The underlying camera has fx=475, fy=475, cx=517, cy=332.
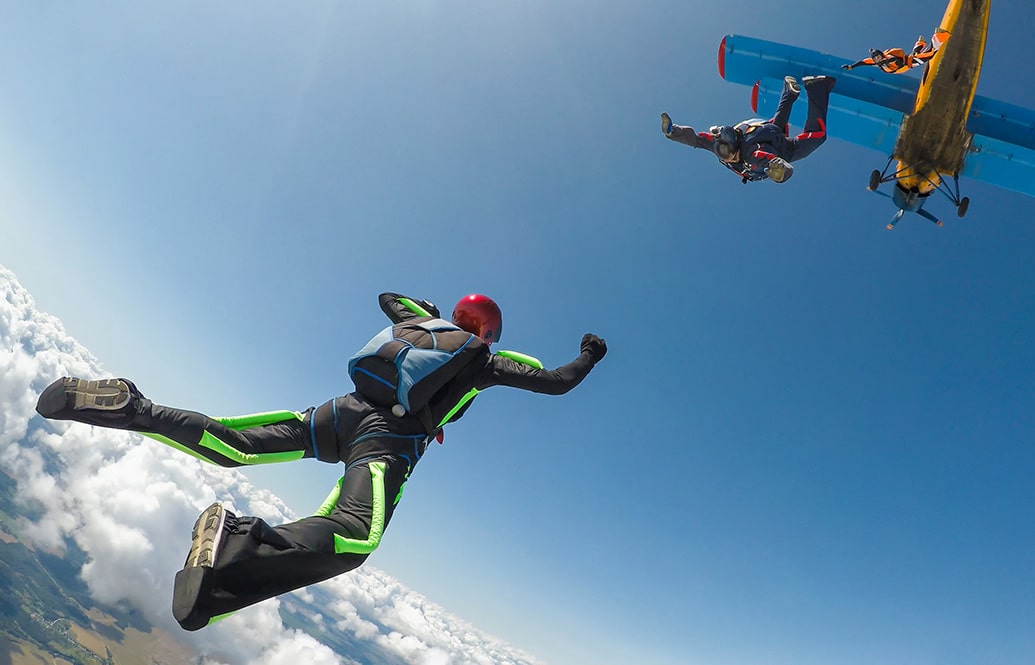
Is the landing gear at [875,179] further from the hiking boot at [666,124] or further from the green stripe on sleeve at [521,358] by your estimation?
the green stripe on sleeve at [521,358]

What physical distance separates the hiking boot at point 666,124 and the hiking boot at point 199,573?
8707 mm

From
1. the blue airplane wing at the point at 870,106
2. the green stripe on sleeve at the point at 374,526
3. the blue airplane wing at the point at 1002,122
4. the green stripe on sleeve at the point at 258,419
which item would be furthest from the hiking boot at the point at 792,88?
the green stripe on sleeve at the point at 258,419

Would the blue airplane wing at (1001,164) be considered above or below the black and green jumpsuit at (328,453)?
above

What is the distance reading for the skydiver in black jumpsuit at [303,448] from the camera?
84.4 inches

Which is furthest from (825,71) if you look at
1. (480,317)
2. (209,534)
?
(209,534)

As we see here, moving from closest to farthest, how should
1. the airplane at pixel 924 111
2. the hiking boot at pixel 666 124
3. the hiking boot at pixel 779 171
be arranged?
the hiking boot at pixel 779 171, the hiking boot at pixel 666 124, the airplane at pixel 924 111

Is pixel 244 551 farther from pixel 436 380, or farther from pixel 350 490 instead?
Answer: pixel 436 380

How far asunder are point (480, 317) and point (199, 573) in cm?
293

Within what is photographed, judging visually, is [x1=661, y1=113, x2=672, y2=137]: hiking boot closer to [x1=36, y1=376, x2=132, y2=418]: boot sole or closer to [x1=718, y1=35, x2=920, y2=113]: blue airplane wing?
[x1=718, y1=35, x2=920, y2=113]: blue airplane wing

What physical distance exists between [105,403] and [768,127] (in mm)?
9735

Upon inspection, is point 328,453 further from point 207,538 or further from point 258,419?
point 207,538

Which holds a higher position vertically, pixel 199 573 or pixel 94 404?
pixel 94 404

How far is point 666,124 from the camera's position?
8.52m

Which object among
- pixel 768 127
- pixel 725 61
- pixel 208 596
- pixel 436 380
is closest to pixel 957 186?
pixel 725 61
